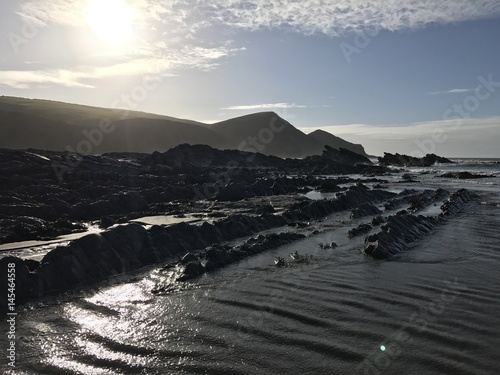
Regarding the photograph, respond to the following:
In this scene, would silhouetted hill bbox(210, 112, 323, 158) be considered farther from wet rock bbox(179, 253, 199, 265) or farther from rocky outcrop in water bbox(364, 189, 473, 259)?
wet rock bbox(179, 253, 199, 265)

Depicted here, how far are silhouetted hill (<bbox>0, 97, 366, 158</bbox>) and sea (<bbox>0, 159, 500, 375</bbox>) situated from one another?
9630 centimetres

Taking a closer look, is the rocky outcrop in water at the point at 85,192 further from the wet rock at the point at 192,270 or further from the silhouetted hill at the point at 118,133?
the silhouetted hill at the point at 118,133

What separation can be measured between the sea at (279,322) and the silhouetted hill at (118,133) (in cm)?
9630

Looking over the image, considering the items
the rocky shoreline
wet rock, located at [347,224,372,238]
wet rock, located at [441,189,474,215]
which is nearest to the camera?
the rocky shoreline

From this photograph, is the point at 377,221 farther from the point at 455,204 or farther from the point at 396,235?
the point at 455,204

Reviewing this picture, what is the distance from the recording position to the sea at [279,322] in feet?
17.7

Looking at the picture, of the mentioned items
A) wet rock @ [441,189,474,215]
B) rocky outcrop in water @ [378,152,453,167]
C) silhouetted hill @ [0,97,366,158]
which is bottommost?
wet rock @ [441,189,474,215]

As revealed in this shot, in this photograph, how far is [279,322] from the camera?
6770 millimetres

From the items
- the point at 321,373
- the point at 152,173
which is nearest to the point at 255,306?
the point at 321,373

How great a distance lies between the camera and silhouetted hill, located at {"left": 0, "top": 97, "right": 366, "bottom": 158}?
9950 cm

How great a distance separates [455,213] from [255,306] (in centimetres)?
1600

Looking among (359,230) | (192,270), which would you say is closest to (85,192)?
(192,270)

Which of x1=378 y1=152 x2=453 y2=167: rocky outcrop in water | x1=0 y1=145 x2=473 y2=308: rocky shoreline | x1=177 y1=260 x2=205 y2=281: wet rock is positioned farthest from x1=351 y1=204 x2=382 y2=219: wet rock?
x1=378 y1=152 x2=453 y2=167: rocky outcrop in water

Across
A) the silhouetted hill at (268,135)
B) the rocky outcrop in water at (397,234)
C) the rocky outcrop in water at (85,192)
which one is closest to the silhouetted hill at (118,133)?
the silhouetted hill at (268,135)
